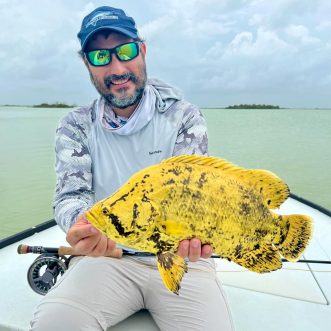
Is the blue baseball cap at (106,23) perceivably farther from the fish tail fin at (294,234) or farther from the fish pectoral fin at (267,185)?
the fish tail fin at (294,234)

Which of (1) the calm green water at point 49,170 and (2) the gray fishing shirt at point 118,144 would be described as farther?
(1) the calm green water at point 49,170

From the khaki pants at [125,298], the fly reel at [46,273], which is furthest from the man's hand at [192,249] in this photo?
the fly reel at [46,273]

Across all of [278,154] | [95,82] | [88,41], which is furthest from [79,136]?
[278,154]

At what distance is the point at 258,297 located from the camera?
122 inches

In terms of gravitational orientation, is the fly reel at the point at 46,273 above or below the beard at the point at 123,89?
below

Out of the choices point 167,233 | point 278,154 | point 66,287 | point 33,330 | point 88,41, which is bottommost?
point 278,154

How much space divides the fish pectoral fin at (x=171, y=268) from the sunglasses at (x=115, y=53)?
157 centimetres

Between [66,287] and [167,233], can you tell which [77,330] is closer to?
[66,287]

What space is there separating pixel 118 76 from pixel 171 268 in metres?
1.57

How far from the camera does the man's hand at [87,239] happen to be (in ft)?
6.74

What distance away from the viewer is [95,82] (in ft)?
9.91

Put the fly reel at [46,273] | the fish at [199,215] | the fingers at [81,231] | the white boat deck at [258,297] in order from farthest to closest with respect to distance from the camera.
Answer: the fly reel at [46,273]
the white boat deck at [258,297]
the fingers at [81,231]
the fish at [199,215]

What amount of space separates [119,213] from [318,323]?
1.79m

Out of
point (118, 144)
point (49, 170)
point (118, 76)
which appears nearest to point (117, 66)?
point (118, 76)
